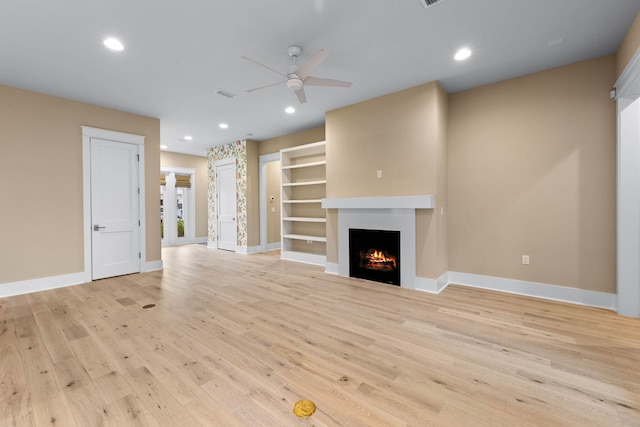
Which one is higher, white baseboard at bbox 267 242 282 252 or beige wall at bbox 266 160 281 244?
beige wall at bbox 266 160 281 244

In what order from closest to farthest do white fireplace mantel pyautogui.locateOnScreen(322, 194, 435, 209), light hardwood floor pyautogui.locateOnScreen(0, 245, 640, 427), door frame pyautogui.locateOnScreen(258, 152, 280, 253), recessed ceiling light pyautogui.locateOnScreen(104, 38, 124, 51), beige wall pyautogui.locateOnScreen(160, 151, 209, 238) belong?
light hardwood floor pyautogui.locateOnScreen(0, 245, 640, 427) → recessed ceiling light pyautogui.locateOnScreen(104, 38, 124, 51) → white fireplace mantel pyautogui.locateOnScreen(322, 194, 435, 209) → door frame pyautogui.locateOnScreen(258, 152, 280, 253) → beige wall pyautogui.locateOnScreen(160, 151, 209, 238)

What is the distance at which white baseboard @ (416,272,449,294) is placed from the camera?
3.71 meters

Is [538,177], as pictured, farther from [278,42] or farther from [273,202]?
[273,202]

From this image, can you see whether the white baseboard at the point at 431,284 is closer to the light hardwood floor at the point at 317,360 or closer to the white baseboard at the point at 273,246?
the light hardwood floor at the point at 317,360

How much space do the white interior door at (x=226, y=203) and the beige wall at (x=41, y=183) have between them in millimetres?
3035

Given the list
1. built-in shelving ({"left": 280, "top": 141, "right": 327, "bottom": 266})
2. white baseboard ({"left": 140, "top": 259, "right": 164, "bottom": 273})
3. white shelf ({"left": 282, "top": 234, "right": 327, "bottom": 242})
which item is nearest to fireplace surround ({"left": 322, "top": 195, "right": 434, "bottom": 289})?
white shelf ({"left": 282, "top": 234, "right": 327, "bottom": 242})

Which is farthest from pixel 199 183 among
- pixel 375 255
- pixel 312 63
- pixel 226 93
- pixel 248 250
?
pixel 312 63

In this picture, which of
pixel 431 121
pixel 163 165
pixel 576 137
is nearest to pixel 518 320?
pixel 576 137

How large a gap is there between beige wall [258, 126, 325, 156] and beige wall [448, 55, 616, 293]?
8.77ft

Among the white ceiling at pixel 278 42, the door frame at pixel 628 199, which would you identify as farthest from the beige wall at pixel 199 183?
the door frame at pixel 628 199

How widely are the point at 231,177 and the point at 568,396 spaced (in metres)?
7.17

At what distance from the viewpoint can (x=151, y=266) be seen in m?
5.11

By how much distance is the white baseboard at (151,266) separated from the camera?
197 inches

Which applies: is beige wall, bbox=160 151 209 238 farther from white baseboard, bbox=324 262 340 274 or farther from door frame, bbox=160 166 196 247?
white baseboard, bbox=324 262 340 274
